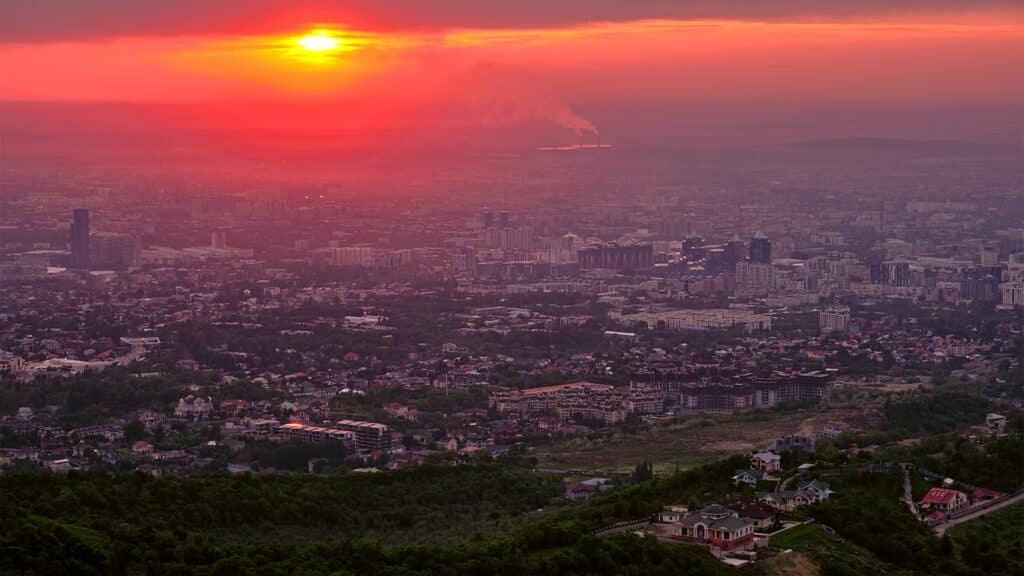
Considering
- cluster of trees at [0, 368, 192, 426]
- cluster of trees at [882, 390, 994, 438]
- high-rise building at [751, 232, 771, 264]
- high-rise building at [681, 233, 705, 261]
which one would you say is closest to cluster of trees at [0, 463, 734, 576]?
cluster of trees at [882, 390, 994, 438]

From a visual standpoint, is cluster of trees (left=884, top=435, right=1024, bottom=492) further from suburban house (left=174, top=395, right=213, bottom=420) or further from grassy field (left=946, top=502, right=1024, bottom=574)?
suburban house (left=174, top=395, right=213, bottom=420)

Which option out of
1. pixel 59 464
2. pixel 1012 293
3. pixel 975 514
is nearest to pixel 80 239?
pixel 1012 293

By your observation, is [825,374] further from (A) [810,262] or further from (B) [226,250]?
(B) [226,250]

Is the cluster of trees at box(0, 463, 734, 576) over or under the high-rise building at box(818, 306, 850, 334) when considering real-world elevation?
under

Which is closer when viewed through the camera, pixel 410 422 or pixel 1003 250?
pixel 410 422

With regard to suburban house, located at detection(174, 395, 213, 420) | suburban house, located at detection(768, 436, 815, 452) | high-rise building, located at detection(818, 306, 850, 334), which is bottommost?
suburban house, located at detection(174, 395, 213, 420)

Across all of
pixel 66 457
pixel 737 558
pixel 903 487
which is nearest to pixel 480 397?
pixel 66 457

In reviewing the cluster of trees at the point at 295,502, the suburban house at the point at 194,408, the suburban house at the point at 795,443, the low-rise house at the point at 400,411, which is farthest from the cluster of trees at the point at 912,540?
the suburban house at the point at 194,408
